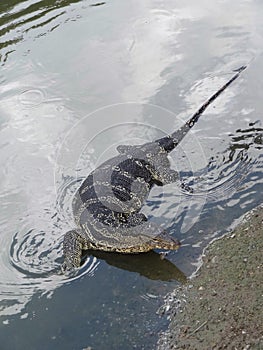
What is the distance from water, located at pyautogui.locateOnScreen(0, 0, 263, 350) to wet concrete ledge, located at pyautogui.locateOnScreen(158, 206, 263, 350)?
22cm

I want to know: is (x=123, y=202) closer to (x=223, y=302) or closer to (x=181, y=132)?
(x=181, y=132)

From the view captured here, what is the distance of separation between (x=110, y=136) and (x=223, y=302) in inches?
160

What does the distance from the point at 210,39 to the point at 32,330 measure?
7419mm

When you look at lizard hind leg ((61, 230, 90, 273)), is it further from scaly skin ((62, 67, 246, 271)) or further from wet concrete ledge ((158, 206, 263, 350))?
wet concrete ledge ((158, 206, 263, 350))

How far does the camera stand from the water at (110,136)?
19.8ft

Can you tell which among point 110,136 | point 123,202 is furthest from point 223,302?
point 110,136

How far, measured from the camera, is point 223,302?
542 cm

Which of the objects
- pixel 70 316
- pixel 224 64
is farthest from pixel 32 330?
pixel 224 64

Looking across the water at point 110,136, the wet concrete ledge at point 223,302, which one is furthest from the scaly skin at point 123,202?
the wet concrete ledge at point 223,302

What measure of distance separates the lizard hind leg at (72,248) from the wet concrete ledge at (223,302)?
1.34 meters

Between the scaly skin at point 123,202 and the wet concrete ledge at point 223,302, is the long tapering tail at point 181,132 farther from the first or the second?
the wet concrete ledge at point 223,302

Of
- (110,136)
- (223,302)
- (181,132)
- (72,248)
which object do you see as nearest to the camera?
(223,302)

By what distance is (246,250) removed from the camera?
6051mm

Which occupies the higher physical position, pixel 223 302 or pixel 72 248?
pixel 72 248
